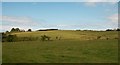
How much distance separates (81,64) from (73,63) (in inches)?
27.0

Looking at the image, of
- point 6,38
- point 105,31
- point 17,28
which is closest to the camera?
point 6,38

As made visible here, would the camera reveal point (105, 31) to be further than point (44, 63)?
Yes

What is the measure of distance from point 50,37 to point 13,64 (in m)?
36.5

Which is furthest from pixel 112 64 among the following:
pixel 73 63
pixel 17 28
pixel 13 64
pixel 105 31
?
pixel 17 28

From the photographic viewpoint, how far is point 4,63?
20.6m

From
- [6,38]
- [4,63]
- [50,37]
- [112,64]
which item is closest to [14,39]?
[6,38]

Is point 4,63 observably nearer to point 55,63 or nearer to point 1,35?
point 55,63

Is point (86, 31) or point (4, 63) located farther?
point (86, 31)

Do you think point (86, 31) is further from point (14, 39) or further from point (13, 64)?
point (13, 64)

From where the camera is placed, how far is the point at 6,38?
175 ft

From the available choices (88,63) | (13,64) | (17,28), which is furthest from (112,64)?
(17,28)

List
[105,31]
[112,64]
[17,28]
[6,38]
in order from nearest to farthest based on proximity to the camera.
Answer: [112,64] < [6,38] < [105,31] < [17,28]

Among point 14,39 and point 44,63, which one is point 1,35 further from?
point 44,63

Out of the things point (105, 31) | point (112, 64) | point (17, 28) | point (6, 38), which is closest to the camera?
point (112, 64)
